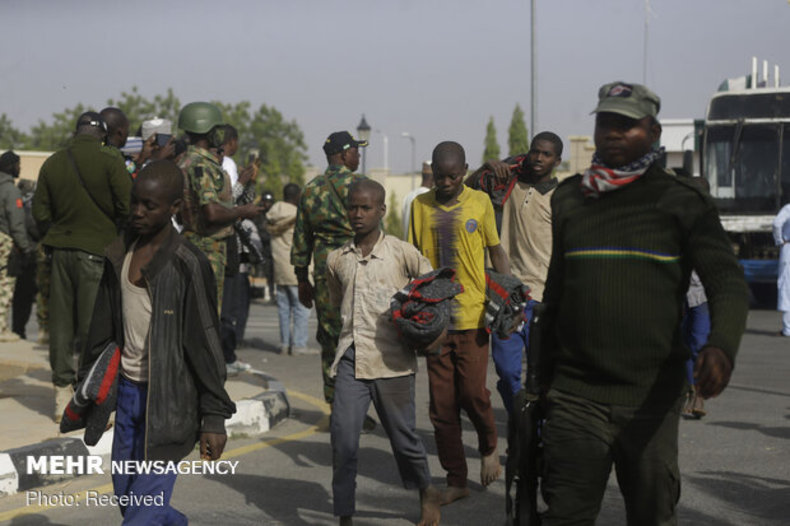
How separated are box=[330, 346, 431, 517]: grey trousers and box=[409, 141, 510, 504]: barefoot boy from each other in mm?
726

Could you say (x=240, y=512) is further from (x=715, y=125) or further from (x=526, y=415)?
(x=715, y=125)

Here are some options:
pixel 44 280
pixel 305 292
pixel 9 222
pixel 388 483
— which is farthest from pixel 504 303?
pixel 9 222

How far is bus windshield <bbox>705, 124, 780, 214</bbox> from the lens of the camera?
20.9 m

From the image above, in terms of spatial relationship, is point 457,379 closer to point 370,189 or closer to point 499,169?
point 370,189

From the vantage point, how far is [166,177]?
15.4ft

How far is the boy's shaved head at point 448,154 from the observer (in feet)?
22.5

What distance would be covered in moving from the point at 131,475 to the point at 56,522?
1685 mm

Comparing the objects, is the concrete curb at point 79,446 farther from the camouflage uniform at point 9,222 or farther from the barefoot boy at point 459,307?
the camouflage uniform at point 9,222

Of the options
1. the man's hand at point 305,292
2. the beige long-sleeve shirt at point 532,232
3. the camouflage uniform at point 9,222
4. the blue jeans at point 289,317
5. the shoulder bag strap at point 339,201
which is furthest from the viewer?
the blue jeans at point 289,317

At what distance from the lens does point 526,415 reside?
14.0ft

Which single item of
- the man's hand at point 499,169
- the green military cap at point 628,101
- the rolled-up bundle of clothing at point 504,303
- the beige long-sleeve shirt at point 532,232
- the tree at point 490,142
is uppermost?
the green military cap at point 628,101

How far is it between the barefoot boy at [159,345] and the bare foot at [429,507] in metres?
1.68

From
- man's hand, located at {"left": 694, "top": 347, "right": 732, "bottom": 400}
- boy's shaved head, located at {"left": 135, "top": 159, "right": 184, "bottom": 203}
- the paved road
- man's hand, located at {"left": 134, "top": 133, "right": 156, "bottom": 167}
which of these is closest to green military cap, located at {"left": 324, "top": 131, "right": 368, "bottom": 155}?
man's hand, located at {"left": 134, "top": 133, "right": 156, "bottom": 167}

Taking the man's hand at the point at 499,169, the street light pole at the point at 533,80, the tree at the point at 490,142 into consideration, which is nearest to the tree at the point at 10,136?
the tree at the point at 490,142
